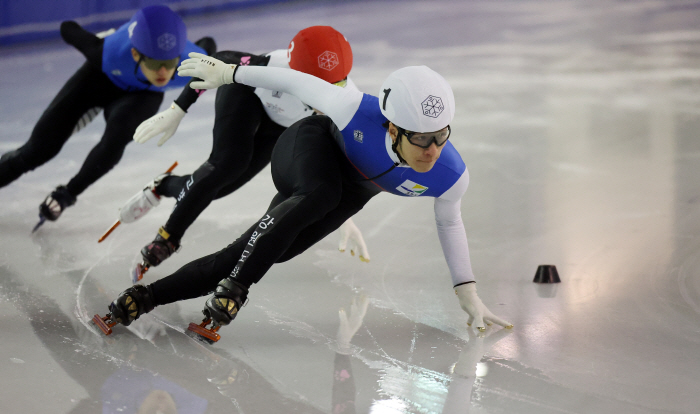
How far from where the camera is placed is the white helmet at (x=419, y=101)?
101 inches

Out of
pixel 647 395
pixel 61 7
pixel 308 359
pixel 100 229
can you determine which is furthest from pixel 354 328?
pixel 61 7

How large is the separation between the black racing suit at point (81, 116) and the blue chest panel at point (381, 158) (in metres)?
1.88

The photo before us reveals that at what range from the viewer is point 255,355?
2.76 meters

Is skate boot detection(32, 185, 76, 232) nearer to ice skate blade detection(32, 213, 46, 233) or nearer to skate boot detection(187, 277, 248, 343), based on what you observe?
ice skate blade detection(32, 213, 46, 233)

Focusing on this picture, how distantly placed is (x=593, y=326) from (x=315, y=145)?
53.5 inches

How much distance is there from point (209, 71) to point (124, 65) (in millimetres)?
1495

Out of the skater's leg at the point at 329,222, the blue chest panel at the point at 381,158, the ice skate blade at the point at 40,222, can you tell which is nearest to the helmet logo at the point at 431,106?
the blue chest panel at the point at 381,158

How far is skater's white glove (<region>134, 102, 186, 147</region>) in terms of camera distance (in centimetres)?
336

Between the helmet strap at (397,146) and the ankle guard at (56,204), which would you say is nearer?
the helmet strap at (397,146)

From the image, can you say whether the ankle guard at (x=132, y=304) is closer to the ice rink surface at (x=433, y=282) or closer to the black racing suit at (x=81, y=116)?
the ice rink surface at (x=433, y=282)

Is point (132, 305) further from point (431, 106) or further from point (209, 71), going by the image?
point (431, 106)

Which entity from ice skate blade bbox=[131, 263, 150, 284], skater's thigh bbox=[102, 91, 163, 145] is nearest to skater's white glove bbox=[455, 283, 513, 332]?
ice skate blade bbox=[131, 263, 150, 284]

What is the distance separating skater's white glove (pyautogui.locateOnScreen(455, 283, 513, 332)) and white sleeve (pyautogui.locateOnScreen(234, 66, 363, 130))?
0.81m

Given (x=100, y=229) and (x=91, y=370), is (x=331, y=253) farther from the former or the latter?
(x=91, y=370)
